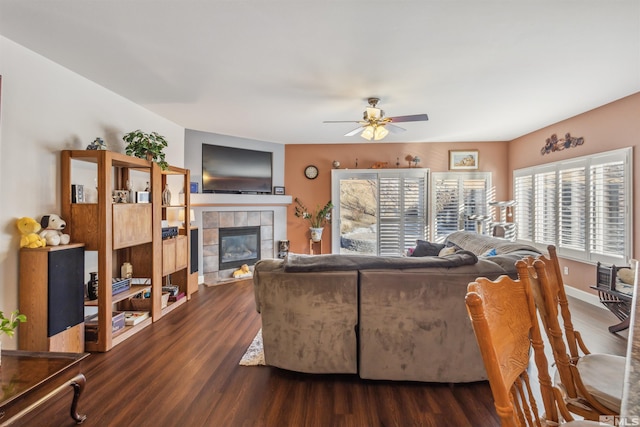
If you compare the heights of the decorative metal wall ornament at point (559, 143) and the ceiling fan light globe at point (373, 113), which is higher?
Result: the ceiling fan light globe at point (373, 113)

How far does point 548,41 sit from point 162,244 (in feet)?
14.1

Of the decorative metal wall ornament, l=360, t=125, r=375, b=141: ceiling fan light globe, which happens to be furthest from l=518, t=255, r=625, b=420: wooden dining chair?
the decorative metal wall ornament

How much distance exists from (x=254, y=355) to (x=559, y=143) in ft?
17.4

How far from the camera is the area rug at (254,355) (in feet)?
7.62

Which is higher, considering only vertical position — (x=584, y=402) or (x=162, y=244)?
(x=162, y=244)

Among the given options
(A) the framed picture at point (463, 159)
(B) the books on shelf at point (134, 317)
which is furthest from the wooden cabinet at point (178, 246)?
(A) the framed picture at point (463, 159)

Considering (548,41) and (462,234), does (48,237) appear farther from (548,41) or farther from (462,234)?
(462,234)

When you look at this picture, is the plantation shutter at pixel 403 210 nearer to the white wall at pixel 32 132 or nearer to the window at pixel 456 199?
the window at pixel 456 199

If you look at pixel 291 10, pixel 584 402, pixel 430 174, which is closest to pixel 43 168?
pixel 291 10

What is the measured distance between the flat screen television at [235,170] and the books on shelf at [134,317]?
230 centimetres

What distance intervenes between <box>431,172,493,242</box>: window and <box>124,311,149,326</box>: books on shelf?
5037 millimetres

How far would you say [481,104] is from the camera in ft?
11.5

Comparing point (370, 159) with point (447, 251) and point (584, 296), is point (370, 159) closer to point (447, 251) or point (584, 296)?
point (447, 251)

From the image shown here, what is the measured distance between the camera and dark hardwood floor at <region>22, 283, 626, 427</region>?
1.71 m
